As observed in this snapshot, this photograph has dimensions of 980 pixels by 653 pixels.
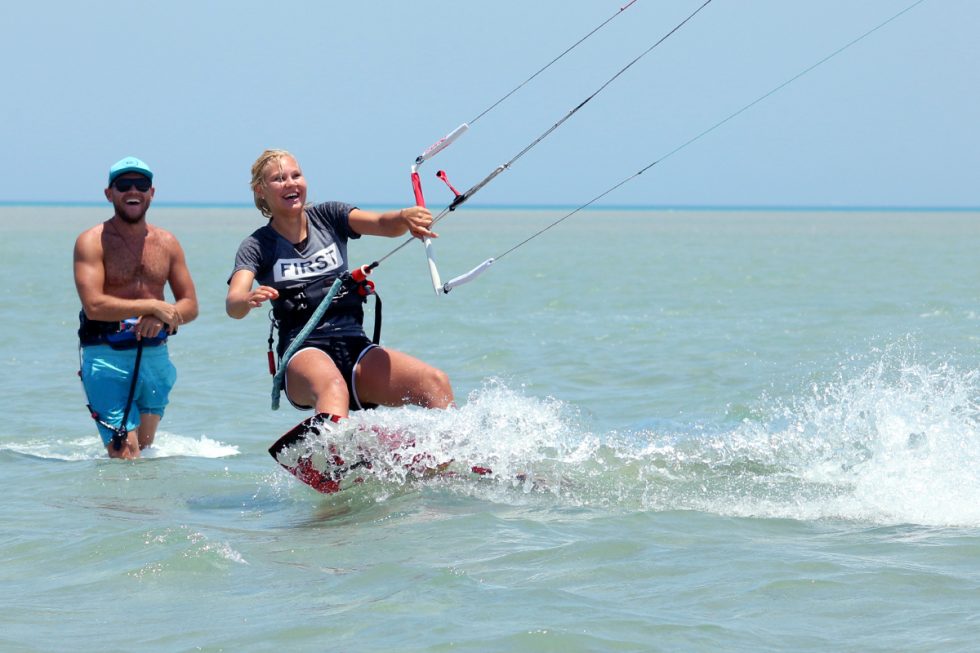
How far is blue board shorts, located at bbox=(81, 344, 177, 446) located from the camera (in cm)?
781

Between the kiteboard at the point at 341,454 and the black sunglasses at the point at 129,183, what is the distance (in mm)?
1920

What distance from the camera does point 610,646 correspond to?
4.54m

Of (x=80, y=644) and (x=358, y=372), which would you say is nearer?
(x=80, y=644)

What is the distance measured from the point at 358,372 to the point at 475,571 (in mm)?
1786

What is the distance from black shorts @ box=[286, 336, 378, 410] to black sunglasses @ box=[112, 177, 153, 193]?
5.18 ft

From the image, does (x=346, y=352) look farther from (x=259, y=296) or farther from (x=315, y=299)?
(x=259, y=296)

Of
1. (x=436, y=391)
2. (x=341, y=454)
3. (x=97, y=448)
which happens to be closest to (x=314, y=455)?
(x=341, y=454)

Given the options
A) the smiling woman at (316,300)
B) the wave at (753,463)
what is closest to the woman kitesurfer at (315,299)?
the smiling woman at (316,300)

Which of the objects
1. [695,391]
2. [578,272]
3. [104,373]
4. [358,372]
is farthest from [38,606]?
[578,272]

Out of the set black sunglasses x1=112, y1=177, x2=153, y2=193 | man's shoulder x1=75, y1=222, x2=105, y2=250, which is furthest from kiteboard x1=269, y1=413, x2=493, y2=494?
black sunglasses x1=112, y1=177, x2=153, y2=193

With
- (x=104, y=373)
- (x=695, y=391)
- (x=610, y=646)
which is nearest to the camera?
(x=610, y=646)

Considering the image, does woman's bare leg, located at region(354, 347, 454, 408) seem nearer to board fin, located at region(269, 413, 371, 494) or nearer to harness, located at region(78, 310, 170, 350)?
board fin, located at region(269, 413, 371, 494)

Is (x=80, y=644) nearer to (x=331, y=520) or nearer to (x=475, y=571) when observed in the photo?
(x=475, y=571)

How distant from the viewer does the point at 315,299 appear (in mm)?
6957
